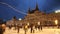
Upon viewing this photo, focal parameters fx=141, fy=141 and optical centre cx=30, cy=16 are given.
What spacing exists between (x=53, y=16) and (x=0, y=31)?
52.8 metres

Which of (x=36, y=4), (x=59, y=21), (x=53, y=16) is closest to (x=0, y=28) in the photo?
(x=59, y=21)

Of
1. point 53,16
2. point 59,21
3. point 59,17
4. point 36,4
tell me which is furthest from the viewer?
point 36,4

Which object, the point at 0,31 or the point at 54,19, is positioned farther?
the point at 54,19

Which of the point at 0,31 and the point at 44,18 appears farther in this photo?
the point at 44,18

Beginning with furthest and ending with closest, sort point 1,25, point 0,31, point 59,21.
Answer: point 59,21
point 1,25
point 0,31

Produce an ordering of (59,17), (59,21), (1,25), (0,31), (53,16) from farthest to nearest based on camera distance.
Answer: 1. (53,16)
2. (59,17)
3. (59,21)
4. (1,25)
5. (0,31)

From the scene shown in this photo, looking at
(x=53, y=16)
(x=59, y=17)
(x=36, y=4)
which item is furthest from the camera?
(x=36, y=4)

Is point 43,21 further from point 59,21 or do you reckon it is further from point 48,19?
point 59,21

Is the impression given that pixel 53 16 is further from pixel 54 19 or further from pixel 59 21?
pixel 59 21

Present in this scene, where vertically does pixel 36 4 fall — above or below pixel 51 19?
above

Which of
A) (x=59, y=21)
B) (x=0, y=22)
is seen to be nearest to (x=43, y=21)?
(x=59, y=21)

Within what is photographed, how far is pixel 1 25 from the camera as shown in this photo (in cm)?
496

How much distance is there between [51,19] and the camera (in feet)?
178

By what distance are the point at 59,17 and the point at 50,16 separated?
558 cm
